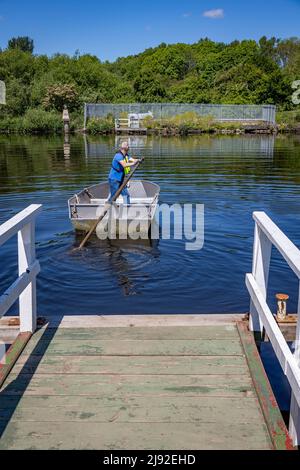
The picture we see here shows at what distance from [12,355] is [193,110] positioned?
52.8 meters

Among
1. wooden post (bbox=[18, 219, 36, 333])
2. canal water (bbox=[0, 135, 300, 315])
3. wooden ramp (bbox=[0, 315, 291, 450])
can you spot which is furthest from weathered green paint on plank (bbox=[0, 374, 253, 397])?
canal water (bbox=[0, 135, 300, 315])

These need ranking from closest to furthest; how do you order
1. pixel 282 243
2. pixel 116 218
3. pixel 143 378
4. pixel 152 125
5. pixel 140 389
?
pixel 282 243 → pixel 140 389 → pixel 143 378 → pixel 116 218 → pixel 152 125

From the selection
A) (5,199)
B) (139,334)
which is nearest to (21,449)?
(139,334)

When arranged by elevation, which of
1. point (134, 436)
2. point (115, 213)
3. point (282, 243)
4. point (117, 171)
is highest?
point (117, 171)

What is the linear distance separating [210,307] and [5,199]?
10787 mm

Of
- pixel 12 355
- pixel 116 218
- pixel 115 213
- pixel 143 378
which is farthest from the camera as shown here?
pixel 116 218

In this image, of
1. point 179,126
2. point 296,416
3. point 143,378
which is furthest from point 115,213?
point 179,126

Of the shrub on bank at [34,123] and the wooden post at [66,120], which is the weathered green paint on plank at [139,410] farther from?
the shrub on bank at [34,123]

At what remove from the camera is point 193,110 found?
54688 millimetres

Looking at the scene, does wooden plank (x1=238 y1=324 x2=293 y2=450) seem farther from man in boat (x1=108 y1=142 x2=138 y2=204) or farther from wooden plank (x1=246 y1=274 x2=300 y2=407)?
man in boat (x1=108 y1=142 x2=138 y2=204)

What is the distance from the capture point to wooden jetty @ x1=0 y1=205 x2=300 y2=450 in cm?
326

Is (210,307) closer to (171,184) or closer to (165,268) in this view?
(165,268)

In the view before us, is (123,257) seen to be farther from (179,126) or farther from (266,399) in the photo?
(179,126)

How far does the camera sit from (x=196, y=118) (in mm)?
54125
